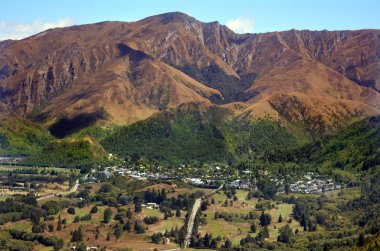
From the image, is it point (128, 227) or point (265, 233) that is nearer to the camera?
point (265, 233)

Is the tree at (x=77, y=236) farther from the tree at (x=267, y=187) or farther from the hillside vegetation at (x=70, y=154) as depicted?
the hillside vegetation at (x=70, y=154)

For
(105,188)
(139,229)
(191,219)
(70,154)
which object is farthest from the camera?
(70,154)

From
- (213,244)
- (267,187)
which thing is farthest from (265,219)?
(267,187)

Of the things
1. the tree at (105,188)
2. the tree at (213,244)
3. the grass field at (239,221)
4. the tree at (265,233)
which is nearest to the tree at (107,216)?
the grass field at (239,221)

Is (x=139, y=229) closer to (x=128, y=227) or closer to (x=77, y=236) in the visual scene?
(x=128, y=227)

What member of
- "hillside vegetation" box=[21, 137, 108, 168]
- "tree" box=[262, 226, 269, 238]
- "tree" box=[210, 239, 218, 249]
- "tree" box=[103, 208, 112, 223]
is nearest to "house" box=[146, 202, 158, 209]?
"tree" box=[103, 208, 112, 223]

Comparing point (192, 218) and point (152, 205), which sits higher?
point (152, 205)

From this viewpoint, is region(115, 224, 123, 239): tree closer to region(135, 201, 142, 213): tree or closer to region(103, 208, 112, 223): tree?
region(103, 208, 112, 223): tree

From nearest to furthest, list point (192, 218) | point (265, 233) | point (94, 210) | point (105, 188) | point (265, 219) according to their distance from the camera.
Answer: point (265, 233)
point (265, 219)
point (192, 218)
point (94, 210)
point (105, 188)

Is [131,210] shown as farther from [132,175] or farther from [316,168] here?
[316,168]

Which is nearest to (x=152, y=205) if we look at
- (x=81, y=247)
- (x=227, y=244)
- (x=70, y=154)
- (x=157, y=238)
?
(x=157, y=238)

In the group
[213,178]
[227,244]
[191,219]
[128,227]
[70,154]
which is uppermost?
[70,154]
